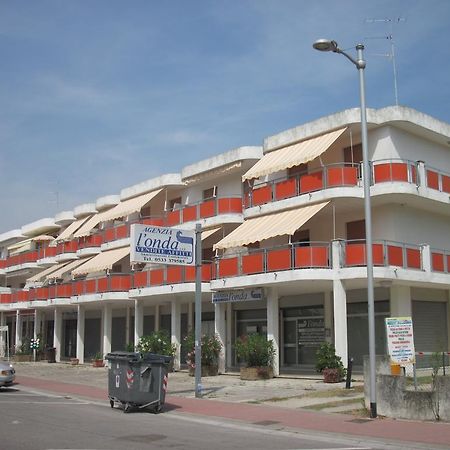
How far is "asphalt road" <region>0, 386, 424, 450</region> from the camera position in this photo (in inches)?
438

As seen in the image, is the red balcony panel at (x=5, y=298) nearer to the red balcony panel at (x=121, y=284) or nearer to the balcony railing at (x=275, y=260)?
the red balcony panel at (x=121, y=284)

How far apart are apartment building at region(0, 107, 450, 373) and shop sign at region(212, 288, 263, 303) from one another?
51 millimetres

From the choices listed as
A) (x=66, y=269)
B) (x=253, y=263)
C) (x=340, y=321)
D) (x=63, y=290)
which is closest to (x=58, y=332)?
(x=63, y=290)

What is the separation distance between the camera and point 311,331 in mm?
27781

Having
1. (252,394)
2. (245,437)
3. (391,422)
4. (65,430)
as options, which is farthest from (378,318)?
(65,430)

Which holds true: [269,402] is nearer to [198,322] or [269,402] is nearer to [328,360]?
[198,322]

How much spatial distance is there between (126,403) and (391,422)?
6.84m

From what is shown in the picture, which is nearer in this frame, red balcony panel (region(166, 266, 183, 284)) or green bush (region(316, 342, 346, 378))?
green bush (region(316, 342, 346, 378))

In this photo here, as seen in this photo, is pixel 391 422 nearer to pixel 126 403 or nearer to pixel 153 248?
pixel 126 403

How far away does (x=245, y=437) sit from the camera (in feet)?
41.0

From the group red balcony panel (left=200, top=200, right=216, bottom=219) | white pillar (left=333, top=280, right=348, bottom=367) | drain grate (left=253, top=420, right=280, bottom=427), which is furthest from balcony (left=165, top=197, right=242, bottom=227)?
drain grate (left=253, top=420, right=280, bottom=427)

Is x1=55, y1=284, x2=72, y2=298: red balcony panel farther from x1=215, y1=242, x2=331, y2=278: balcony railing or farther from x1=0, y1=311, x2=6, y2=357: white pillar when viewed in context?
x1=215, y1=242, x2=331, y2=278: balcony railing

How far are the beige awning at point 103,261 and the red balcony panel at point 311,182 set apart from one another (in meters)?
13.9

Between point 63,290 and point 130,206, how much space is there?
30.1 feet
